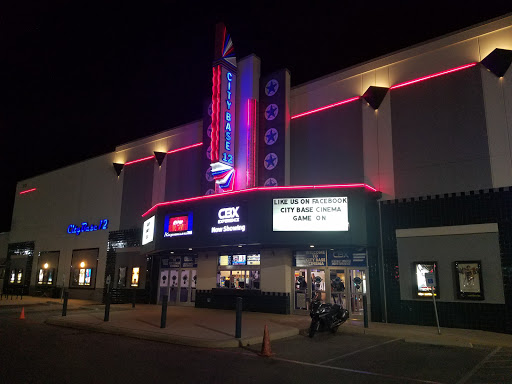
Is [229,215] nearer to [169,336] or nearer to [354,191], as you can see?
[354,191]

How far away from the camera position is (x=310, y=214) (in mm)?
16703

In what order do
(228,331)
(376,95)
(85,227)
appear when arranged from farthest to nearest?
1. (85,227)
2. (376,95)
3. (228,331)

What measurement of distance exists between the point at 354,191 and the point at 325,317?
221 inches

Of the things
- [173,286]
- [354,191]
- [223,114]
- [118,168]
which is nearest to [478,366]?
[354,191]

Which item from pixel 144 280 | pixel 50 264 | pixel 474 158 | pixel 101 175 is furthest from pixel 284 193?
pixel 50 264

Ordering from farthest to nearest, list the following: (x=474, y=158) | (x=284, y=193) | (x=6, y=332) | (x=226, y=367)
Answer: (x=284, y=193)
(x=474, y=158)
(x=6, y=332)
(x=226, y=367)

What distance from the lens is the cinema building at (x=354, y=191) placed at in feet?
48.7

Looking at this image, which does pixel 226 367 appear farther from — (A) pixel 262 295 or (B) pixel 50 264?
(B) pixel 50 264

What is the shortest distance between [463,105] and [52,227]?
3120cm

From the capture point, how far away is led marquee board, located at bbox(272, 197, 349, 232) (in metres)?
16.4

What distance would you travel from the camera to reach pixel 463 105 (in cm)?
1566

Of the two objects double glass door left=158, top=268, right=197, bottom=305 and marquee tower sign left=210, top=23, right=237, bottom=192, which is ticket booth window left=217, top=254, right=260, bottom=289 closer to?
double glass door left=158, top=268, right=197, bottom=305

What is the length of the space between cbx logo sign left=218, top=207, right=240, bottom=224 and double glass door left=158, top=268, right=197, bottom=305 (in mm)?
6274

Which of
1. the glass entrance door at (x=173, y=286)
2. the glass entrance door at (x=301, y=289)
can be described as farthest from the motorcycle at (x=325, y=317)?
the glass entrance door at (x=173, y=286)
